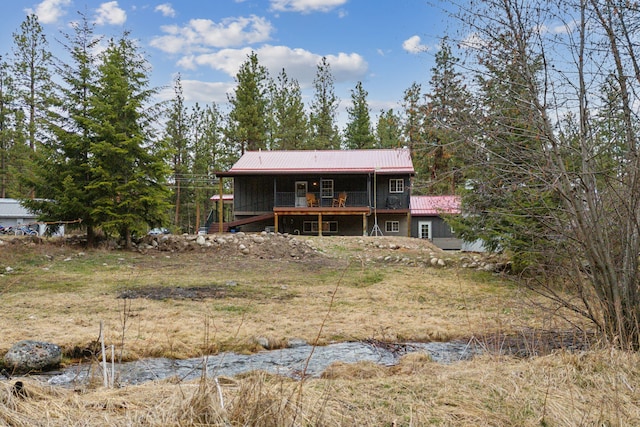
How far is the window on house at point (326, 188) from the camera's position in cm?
2456

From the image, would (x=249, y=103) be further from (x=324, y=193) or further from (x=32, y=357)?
(x=32, y=357)

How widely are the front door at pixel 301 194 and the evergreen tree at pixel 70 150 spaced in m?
10.9

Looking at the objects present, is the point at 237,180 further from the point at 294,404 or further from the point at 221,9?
the point at 294,404

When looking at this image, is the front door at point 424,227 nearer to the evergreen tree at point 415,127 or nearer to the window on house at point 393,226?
the window on house at point 393,226

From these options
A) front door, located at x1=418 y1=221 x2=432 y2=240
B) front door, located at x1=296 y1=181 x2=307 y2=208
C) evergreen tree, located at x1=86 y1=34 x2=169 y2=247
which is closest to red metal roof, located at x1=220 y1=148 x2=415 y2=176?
front door, located at x1=296 y1=181 x2=307 y2=208

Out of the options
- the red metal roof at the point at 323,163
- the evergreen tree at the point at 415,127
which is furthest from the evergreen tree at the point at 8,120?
the evergreen tree at the point at 415,127

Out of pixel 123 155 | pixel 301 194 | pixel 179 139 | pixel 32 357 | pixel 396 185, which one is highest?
pixel 179 139

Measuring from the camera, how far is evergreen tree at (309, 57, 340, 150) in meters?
38.5

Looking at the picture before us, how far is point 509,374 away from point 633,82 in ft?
10.0

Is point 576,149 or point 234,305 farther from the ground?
point 576,149

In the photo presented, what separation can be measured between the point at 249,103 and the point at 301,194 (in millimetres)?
12898

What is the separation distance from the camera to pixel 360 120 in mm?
37906

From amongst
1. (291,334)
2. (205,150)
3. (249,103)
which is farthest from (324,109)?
(291,334)

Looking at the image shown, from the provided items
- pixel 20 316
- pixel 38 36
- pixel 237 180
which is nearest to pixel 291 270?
pixel 20 316
